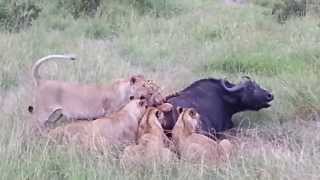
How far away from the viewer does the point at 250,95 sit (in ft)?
22.5

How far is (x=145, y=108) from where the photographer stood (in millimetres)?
6316

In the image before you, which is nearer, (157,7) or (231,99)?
(231,99)

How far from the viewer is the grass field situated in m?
5.32

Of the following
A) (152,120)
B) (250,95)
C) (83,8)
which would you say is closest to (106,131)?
(152,120)

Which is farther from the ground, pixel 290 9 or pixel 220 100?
pixel 290 9

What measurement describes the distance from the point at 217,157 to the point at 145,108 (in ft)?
3.19

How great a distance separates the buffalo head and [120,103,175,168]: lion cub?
3.63 ft

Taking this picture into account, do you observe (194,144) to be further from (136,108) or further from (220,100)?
(220,100)

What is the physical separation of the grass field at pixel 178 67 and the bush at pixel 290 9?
0.67 ft

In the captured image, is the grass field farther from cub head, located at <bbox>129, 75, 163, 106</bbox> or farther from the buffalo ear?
cub head, located at <bbox>129, 75, 163, 106</bbox>

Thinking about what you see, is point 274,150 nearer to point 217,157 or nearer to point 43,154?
point 217,157

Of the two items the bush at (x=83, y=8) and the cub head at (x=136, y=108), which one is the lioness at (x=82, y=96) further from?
the bush at (x=83, y=8)

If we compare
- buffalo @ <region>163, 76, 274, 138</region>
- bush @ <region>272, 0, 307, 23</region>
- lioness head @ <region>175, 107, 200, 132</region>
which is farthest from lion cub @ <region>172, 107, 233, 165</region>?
bush @ <region>272, 0, 307, 23</region>

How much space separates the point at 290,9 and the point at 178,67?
3.47 m
